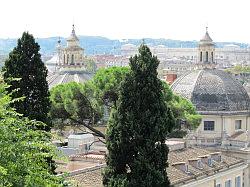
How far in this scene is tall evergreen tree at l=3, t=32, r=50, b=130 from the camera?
23.4m

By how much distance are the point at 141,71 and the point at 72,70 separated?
1818 inches

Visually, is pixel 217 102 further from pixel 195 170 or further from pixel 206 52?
pixel 195 170

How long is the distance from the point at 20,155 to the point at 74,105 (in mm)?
23877

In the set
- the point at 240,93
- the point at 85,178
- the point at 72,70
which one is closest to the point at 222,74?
the point at 240,93

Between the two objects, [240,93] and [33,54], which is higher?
[33,54]

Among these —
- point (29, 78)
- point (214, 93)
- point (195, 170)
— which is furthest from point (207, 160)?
point (214, 93)

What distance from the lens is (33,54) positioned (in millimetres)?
23875

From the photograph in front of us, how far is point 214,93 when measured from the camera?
2158 inches

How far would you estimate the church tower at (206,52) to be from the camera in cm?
6034

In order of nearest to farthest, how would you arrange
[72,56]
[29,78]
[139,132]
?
1. [139,132]
2. [29,78]
3. [72,56]

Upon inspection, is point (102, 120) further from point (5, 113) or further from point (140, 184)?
point (5, 113)

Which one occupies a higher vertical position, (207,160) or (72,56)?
(72,56)

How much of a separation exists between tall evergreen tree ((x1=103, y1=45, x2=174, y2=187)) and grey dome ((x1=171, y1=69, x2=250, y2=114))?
3109 centimetres

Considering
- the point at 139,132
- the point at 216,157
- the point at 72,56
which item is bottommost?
the point at 216,157
